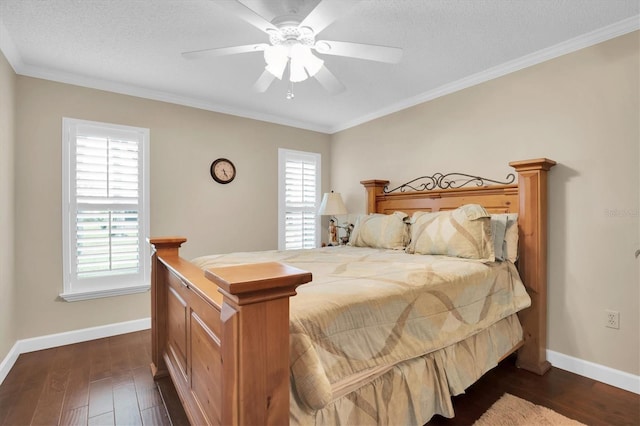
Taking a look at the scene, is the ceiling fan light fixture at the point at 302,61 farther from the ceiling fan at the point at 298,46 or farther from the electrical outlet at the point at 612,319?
the electrical outlet at the point at 612,319

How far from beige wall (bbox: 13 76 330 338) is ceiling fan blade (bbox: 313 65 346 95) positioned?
6.46 feet

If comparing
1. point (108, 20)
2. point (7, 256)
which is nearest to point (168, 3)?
point (108, 20)

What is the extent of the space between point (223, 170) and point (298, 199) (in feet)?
3.65

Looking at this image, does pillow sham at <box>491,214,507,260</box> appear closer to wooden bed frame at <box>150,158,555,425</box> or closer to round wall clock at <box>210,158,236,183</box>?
wooden bed frame at <box>150,158,555,425</box>

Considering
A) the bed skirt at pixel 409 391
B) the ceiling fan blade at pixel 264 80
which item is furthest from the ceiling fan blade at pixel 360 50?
the bed skirt at pixel 409 391

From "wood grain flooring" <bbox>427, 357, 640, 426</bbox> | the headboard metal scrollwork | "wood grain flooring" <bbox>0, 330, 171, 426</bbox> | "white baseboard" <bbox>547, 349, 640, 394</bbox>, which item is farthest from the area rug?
"wood grain flooring" <bbox>0, 330, 171, 426</bbox>

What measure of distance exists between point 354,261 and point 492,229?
108 cm

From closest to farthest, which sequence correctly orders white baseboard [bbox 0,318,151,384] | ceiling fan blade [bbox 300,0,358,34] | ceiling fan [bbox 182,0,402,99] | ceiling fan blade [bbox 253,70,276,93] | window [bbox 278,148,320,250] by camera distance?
ceiling fan blade [bbox 300,0,358,34]
ceiling fan [bbox 182,0,402,99]
ceiling fan blade [bbox 253,70,276,93]
white baseboard [bbox 0,318,151,384]
window [bbox 278,148,320,250]

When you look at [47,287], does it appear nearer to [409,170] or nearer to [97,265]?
[97,265]

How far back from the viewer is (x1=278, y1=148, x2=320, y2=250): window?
4.26 meters

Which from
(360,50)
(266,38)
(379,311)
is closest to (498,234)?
(379,311)

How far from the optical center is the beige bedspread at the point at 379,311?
1.14m

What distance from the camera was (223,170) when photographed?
3771mm

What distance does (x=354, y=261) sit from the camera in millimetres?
2275
